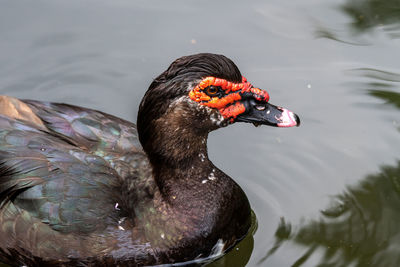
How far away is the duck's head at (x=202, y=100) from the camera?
17.8ft

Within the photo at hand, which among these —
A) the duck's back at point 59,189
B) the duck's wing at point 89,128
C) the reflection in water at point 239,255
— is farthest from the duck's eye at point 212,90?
the reflection in water at point 239,255

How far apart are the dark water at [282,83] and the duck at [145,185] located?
567mm

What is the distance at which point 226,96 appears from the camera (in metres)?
5.60

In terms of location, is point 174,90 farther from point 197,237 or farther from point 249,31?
point 249,31

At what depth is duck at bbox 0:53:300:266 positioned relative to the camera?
5543mm

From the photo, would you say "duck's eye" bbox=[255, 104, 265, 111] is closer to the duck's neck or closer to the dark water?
the duck's neck

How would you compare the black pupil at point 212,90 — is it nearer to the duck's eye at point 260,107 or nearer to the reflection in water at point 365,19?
the duck's eye at point 260,107

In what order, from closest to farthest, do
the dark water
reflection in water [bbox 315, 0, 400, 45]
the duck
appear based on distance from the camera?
the duck, the dark water, reflection in water [bbox 315, 0, 400, 45]

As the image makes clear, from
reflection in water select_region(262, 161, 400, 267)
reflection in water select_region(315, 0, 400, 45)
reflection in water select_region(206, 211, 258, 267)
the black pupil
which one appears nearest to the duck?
the black pupil

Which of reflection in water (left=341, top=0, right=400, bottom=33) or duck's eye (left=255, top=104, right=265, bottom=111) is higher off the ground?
reflection in water (left=341, top=0, right=400, bottom=33)

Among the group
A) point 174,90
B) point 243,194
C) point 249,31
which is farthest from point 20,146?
point 249,31

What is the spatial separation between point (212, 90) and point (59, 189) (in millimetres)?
1405

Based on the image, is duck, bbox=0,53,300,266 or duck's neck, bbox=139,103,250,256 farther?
duck's neck, bbox=139,103,250,256

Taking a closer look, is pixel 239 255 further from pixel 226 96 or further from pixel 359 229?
pixel 226 96
